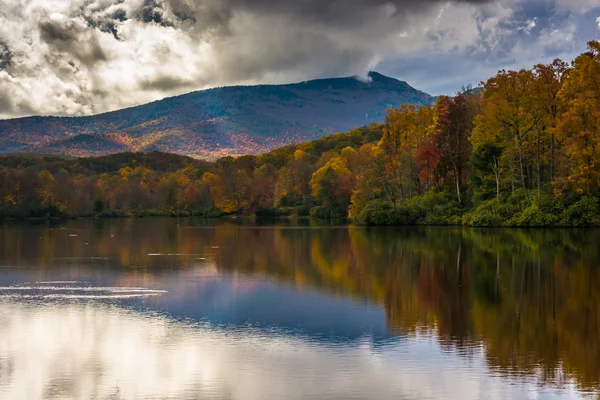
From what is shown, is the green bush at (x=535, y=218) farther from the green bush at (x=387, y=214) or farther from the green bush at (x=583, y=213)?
the green bush at (x=387, y=214)

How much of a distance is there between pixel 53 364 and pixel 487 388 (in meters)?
7.93

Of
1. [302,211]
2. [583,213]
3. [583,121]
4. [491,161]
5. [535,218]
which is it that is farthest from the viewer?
[302,211]

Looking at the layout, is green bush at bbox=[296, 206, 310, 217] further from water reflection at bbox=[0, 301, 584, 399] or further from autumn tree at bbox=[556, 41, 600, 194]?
water reflection at bbox=[0, 301, 584, 399]

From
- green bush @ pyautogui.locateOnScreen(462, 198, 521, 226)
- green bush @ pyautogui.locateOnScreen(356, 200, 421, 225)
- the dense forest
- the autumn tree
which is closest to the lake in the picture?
the autumn tree

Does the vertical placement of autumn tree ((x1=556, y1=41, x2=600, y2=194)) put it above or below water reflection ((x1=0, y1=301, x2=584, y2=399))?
above

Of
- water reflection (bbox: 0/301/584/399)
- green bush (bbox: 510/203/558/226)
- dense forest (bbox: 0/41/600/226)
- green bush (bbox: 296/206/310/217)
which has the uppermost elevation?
dense forest (bbox: 0/41/600/226)

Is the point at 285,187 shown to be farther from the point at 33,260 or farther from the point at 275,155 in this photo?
the point at 33,260

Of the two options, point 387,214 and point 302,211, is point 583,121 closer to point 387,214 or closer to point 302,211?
point 387,214

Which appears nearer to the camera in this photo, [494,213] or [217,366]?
[217,366]

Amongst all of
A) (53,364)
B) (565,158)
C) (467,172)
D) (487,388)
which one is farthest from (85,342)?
(467,172)

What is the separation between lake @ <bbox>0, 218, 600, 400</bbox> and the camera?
38.1 feet

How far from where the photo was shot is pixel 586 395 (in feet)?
35.6

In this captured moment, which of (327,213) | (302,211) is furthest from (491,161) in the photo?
(302,211)

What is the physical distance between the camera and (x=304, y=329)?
16156 mm
